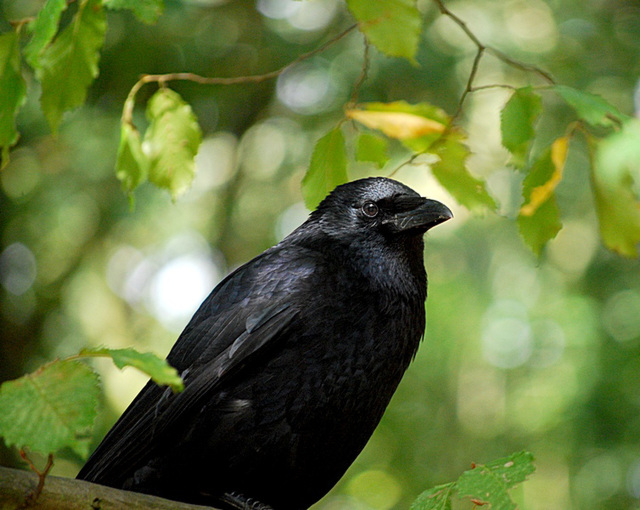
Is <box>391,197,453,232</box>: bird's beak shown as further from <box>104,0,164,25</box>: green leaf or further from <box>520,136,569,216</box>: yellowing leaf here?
<box>104,0,164,25</box>: green leaf

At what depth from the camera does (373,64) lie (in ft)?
24.2

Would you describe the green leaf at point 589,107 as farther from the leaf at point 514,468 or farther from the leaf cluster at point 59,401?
the leaf cluster at point 59,401

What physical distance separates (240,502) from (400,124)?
1535mm

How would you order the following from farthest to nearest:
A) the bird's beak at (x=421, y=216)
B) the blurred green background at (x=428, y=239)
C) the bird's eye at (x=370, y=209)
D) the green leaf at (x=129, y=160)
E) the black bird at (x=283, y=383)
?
the blurred green background at (x=428, y=239)
the bird's eye at (x=370, y=209)
the bird's beak at (x=421, y=216)
the black bird at (x=283, y=383)
the green leaf at (x=129, y=160)

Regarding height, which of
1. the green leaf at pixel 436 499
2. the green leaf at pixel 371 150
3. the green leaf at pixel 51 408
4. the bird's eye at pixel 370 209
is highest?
the green leaf at pixel 51 408

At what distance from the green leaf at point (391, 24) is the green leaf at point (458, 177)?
1.39 feet

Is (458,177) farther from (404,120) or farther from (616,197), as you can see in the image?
(616,197)

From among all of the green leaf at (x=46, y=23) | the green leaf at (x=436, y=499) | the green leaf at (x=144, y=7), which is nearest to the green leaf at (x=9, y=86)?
the green leaf at (x=46, y=23)

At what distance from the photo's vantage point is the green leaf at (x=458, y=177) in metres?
2.44

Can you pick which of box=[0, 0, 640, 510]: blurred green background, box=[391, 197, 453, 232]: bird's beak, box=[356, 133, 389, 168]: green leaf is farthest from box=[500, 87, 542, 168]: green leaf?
box=[0, 0, 640, 510]: blurred green background

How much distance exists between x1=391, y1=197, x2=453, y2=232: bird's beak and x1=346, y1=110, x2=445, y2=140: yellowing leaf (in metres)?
0.59

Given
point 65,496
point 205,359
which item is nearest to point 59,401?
point 65,496

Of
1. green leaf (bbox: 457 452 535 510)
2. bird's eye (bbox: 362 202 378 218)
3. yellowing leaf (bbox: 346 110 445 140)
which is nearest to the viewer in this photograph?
green leaf (bbox: 457 452 535 510)

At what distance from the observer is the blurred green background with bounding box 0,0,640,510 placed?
7.12m
